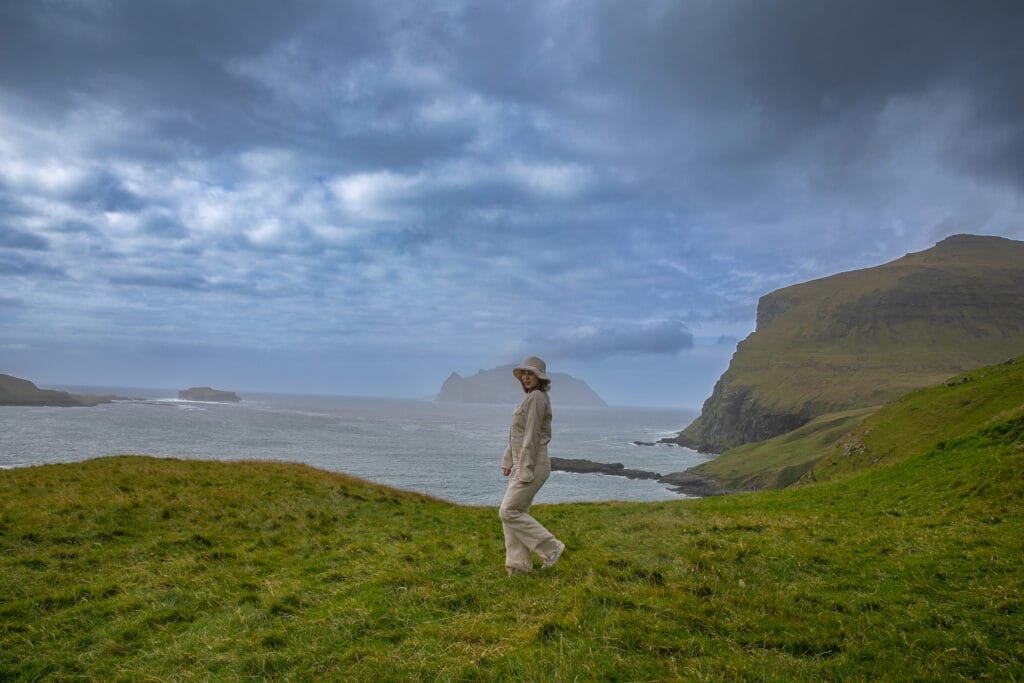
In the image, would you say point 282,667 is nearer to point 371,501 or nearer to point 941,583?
point 941,583

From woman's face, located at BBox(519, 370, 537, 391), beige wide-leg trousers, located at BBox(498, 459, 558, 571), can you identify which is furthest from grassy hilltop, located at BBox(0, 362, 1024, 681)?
woman's face, located at BBox(519, 370, 537, 391)

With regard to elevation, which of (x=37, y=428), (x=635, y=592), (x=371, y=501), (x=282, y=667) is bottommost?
(x=37, y=428)

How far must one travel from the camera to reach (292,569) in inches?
473

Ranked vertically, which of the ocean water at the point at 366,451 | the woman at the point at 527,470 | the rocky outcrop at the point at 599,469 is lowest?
the ocean water at the point at 366,451

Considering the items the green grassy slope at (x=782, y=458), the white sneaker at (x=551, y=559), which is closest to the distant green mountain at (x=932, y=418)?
the white sneaker at (x=551, y=559)

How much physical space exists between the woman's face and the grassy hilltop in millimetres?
3566

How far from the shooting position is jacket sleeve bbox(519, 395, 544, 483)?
9945mm

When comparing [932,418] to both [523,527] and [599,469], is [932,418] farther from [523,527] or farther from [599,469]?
[599,469]

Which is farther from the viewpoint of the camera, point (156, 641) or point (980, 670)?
point (156, 641)

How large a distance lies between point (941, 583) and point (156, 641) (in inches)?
508

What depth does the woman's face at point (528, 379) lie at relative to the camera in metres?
10.4

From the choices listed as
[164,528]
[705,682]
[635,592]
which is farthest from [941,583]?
[164,528]

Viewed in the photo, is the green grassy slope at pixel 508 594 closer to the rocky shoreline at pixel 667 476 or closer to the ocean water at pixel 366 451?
the ocean water at pixel 366 451

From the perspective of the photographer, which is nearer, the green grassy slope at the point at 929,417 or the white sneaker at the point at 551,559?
the white sneaker at the point at 551,559
